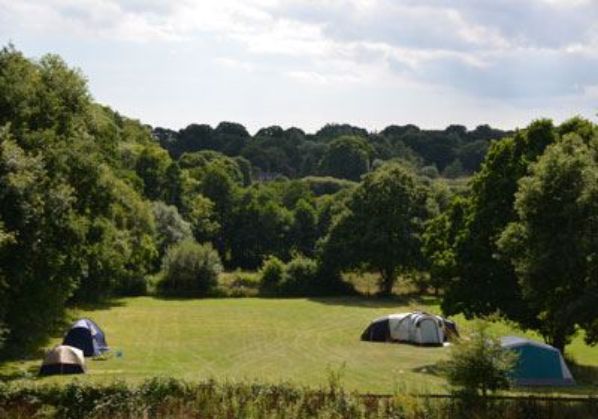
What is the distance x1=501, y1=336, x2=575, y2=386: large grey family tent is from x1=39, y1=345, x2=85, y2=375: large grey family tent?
50.7 feet

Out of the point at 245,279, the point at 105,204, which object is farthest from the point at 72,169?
the point at 245,279

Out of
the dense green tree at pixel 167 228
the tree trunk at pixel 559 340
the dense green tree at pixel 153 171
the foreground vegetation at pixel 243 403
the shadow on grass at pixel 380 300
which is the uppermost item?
the dense green tree at pixel 153 171

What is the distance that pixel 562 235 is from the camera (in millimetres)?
23125

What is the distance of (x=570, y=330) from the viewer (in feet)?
92.7

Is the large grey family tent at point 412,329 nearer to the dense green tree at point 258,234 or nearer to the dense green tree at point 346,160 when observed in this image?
the dense green tree at point 258,234

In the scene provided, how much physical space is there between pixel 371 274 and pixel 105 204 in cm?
3959

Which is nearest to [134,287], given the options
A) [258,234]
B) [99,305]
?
[99,305]

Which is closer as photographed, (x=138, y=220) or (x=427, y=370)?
(x=427, y=370)

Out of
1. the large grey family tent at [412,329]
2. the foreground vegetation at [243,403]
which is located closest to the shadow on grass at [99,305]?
the large grey family tent at [412,329]

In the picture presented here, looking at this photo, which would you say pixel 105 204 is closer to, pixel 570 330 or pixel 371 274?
pixel 570 330

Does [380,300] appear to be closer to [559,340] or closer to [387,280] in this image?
[387,280]

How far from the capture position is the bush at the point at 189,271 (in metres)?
63.0

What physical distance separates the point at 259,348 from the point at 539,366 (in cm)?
1297

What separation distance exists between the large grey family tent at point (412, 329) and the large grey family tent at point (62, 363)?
1620cm
